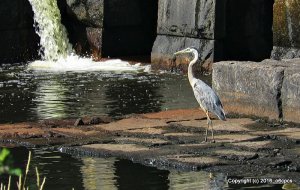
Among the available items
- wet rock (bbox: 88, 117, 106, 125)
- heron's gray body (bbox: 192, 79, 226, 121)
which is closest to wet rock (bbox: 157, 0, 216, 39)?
wet rock (bbox: 88, 117, 106, 125)

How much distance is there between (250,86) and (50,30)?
8217 millimetres

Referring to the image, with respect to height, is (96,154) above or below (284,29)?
below

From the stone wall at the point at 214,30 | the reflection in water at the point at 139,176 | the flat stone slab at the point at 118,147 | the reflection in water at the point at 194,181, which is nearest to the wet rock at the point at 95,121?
the flat stone slab at the point at 118,147

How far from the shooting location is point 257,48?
1586cm

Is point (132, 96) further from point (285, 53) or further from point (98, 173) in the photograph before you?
point (98, 173)

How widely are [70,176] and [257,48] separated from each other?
8641 millimetres

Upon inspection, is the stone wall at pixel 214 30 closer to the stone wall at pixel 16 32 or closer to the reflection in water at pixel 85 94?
the reflection in water at pixel 85 94

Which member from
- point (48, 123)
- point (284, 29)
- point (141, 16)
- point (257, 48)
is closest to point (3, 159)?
point (48, 123)

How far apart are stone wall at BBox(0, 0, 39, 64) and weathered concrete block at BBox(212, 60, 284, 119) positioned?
24.2ft

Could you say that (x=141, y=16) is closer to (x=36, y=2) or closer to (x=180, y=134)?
(x=36, y=2)

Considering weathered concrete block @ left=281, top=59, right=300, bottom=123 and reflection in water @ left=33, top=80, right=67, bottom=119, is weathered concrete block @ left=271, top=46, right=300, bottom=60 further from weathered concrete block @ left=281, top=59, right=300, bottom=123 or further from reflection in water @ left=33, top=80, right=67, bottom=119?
weathered concrete block @ left=281, top=59, right=300, bottom=123

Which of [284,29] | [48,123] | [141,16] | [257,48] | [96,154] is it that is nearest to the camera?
[96,154]

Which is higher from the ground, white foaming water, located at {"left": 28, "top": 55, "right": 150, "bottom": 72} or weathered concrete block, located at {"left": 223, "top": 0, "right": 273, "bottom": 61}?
weathered concrete block, located at {"left": 223, "top": 0, "right": 273, "bottom": 61}

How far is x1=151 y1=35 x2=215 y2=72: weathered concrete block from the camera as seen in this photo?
1516 cm
